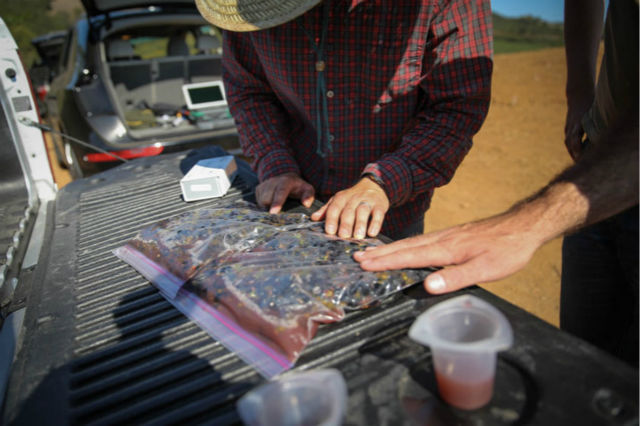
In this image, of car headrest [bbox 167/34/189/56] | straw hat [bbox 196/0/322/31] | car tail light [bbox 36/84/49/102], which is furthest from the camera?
car tail light [bbox 36/84/49/102]

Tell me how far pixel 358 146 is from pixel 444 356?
1089mm

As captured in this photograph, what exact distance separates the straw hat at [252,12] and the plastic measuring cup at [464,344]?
95cm

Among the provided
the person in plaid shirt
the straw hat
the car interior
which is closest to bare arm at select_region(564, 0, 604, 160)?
the person in plaid shirt

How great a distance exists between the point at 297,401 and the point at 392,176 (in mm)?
898

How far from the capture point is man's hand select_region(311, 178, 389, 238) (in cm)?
120

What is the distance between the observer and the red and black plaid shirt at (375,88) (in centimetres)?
140

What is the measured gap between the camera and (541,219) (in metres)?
0.91

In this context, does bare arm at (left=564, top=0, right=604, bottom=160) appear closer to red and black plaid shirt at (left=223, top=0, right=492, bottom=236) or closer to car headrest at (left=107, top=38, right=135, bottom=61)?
red and black plaid shirt at (left=223, top=0, right=492, bottom=236)

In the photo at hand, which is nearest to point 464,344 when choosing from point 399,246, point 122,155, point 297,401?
point 297,401

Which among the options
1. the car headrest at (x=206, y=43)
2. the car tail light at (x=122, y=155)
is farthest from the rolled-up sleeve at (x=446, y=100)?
the car headrest at (x=206, y=43)

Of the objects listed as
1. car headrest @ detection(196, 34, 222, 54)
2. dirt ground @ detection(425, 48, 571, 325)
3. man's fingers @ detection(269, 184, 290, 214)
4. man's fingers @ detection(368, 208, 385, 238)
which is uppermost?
car headrest @ detection(196, 34, 222, 54)

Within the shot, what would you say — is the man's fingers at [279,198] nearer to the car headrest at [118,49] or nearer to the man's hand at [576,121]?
the man's hand at [576,121]

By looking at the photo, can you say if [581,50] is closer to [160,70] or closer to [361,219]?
[361,219]

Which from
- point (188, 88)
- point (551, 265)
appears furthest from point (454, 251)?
point (188, 88)
